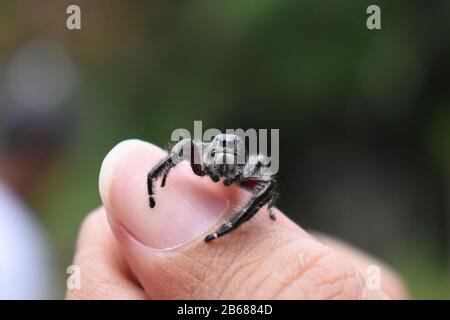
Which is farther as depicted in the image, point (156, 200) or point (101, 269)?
point (101, 269)

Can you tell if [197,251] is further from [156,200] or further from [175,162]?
[175,162]

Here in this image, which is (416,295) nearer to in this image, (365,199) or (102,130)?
(365,199)

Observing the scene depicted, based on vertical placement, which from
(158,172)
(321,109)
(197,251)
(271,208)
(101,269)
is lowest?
(101,269)

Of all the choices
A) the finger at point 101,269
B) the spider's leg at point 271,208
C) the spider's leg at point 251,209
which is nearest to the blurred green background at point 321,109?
the finger at point 101,269

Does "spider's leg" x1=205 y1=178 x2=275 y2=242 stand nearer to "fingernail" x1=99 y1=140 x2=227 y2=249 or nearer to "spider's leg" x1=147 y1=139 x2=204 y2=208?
"fingernail" x1=99 y1=140 x2=227 y2=249

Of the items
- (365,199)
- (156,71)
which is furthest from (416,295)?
(156,71)

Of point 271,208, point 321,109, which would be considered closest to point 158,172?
point 271,208
